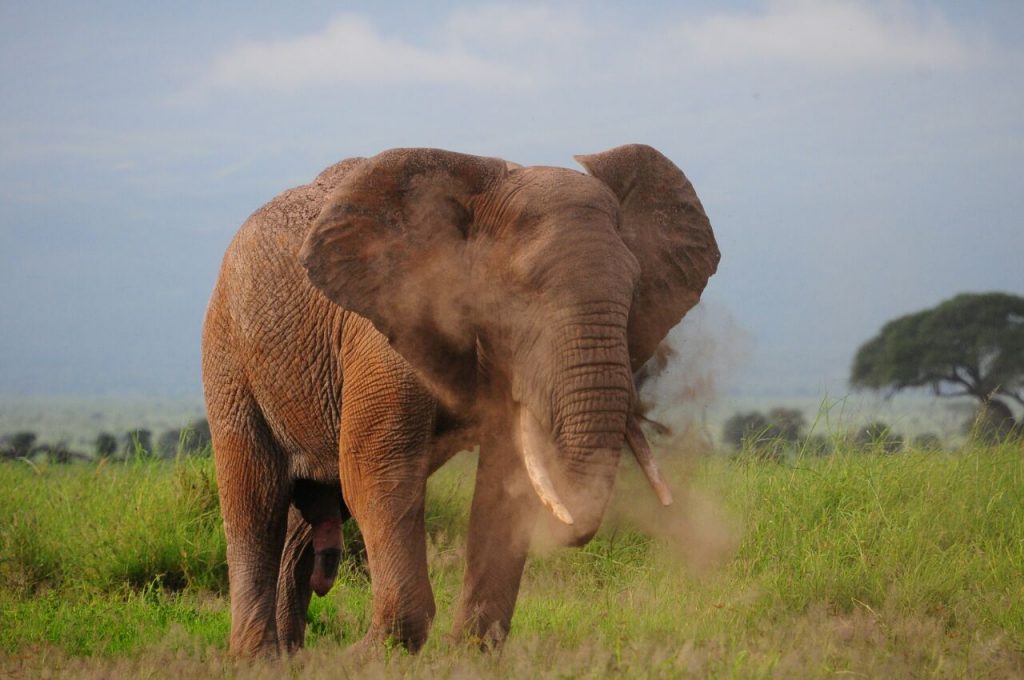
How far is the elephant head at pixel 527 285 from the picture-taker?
5.36 m

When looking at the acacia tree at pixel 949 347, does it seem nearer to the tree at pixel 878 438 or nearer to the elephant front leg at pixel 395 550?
the tree at pixel 878 438

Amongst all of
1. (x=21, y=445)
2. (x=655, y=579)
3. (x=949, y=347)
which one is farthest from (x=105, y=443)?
(x=949, y=347)

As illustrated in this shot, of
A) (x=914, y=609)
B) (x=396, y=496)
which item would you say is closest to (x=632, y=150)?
(x=396, y=496)

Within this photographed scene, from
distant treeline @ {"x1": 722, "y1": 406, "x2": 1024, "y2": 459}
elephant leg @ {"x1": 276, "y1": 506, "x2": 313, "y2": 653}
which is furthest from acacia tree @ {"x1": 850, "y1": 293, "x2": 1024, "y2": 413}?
elephant leg @ {"x1": 276, "y1": 506, "x2": 313, "y2": 653}

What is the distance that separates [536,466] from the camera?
550 cm

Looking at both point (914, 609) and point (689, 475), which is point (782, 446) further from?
point (914, 609)

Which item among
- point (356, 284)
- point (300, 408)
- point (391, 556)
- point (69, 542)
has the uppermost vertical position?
point (356, 284)

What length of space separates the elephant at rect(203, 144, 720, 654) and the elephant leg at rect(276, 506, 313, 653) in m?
0.57

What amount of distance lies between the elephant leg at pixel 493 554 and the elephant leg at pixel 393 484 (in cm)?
33

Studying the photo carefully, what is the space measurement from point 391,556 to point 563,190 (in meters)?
1.81

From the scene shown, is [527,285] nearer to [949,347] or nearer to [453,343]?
[453,343]

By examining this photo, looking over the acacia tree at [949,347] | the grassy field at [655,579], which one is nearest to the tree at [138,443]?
the grassy field at [655,579]

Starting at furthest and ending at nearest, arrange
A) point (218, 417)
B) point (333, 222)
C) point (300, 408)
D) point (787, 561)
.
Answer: point (787, 561), point (218, 417), point (300, 408), point (333, 222)

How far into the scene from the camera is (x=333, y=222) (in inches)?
237
